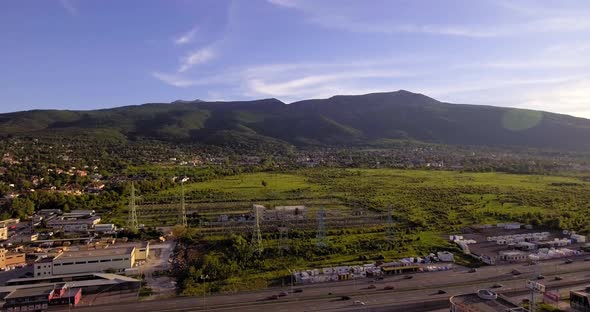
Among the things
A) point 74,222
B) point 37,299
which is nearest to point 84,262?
point 37,299

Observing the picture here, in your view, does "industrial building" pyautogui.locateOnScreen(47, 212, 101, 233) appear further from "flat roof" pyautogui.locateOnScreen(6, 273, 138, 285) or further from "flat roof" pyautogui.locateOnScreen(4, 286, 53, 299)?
"flat roof" pyautogui.locateOnScreen(4, 286, 53, 299)

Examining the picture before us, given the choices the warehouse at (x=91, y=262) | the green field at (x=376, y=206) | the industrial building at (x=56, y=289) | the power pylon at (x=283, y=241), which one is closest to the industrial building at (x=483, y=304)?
the green field at (x=376, y=206)

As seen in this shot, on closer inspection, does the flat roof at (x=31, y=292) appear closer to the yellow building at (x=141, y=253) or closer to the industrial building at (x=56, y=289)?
the industrial building at (x=56, y=289)

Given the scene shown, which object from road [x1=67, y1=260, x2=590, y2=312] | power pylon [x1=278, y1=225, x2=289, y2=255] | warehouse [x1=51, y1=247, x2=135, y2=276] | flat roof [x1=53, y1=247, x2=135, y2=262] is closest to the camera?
road [x1=67, y1=260, x2=590, y2=312]

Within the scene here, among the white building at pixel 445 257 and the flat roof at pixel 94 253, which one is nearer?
the flat roof at pixel 94 253

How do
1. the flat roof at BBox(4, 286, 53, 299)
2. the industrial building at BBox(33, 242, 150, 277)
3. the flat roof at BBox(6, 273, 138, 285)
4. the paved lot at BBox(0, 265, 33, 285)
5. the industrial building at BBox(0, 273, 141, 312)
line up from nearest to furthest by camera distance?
the industrial building at BBox(0, 273, 141, 312) < the flat roof at BBox(4, 286, 53, 299) < the flat roof at BBox(6, 273, 138, 285) < the industrial building at BBox(33, 242, 150, 277) < the paved lot at BBox(0, 265, 33, 285)

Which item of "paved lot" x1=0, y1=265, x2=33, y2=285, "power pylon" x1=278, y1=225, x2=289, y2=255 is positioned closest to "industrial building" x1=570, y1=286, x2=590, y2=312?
"power pylon" x1=278, y1=225, x2=289, y2=255
